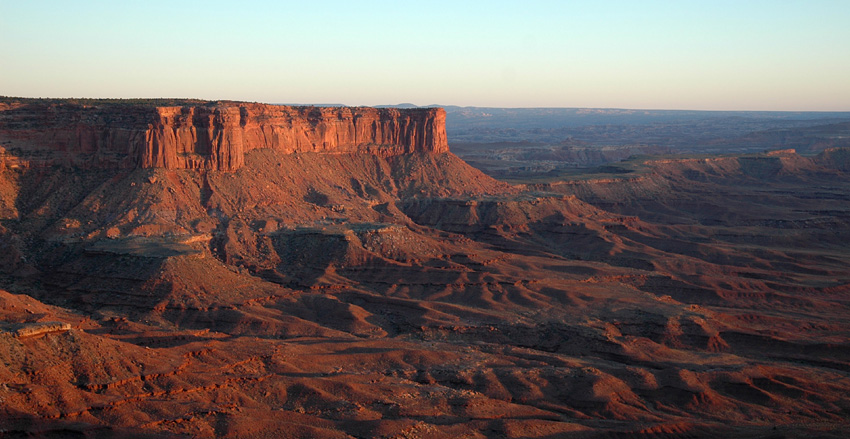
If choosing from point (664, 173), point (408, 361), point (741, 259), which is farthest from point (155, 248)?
point (664, 173)

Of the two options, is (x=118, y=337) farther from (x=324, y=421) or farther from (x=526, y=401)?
(x=526, y=401)

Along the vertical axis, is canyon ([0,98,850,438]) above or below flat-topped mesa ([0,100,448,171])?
below

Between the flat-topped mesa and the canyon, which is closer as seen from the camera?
the canyon

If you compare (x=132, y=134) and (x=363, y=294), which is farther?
(x=132, y=134)

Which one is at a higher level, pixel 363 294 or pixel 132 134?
pixel 132 134

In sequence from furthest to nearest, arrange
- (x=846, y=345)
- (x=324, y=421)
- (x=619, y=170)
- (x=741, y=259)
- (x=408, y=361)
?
(x=619, y=170) < (x=741, y=259) < (x=846, y=345) < (x=408, y=361) < (x=324, y=421)

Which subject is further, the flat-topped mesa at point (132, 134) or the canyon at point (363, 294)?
the flat-topped mesa at point (132, 134)

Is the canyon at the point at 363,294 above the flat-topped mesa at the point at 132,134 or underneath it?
underneath

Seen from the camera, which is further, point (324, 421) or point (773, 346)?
point (773, 346)
